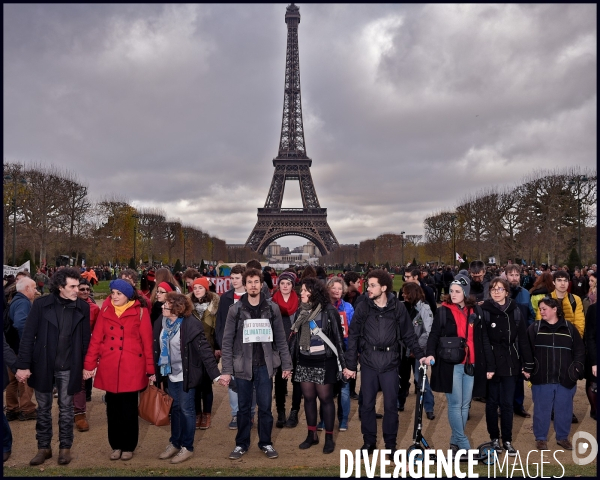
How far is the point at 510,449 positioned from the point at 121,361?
4236mm

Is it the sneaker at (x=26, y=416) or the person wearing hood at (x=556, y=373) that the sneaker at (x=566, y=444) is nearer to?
the person wearing hood at (x=556, y=373)

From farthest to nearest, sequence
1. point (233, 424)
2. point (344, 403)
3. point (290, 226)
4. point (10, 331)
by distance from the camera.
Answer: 1. point (290, 226)
2. point (233, 424)
3. point (10, 331)
4. point (344, 403)

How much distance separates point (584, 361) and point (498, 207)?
130ft

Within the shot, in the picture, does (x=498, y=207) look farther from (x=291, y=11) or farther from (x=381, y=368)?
(x=291, y=11)

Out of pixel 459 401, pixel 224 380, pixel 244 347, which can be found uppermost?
pixel 244 347

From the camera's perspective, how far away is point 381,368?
224 inches

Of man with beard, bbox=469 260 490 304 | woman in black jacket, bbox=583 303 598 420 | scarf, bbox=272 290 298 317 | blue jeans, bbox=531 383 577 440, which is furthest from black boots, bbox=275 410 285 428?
woman in black jacket, bbox=583 303 598 420

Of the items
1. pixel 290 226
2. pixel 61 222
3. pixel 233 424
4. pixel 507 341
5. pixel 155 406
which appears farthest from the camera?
pixel 290 226

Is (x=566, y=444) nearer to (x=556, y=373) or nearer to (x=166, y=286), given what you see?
(x=556, y=373)

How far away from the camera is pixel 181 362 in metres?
5.80

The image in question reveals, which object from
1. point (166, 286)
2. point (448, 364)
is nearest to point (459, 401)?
point (448, 364)

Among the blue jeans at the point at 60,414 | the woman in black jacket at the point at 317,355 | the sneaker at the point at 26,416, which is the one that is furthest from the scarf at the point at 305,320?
the sneaker at the point at 26,416

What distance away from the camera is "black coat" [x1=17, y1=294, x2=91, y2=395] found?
A: 5594 mm

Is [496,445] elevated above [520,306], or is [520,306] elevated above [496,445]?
[520,306]
